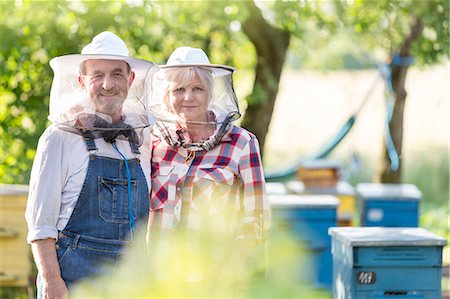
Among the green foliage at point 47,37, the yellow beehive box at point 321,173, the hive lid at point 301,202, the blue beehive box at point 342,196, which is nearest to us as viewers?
the hive lid at point 301,202

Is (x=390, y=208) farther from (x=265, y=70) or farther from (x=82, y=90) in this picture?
(x=82, y=90)

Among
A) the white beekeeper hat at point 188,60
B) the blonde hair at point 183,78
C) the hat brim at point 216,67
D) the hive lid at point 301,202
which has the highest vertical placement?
the white beekeeper hat at point 188,60

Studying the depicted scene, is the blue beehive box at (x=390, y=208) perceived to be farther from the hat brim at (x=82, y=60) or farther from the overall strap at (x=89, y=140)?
the overall strap at (x=89, y=140)

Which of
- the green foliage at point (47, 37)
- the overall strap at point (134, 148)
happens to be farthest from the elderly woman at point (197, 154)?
the green foliage at point (47, 37)

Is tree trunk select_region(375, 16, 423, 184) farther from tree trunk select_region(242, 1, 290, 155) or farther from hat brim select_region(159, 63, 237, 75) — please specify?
hat brim select_region(159, 63, 237, 75)

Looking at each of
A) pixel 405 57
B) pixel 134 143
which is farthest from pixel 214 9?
pixel 134 143

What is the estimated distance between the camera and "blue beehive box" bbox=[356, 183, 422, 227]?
5613 mm

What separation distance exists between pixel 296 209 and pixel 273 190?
69cm

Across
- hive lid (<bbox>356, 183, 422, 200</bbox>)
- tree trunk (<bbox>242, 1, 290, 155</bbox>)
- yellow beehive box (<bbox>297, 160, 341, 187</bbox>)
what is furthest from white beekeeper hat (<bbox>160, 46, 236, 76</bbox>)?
tree trunk (<bbox>242, 1, 290, 155</bbox>)

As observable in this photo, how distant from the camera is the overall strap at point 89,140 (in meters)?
2.39

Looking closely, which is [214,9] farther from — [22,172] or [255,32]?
[22,172]

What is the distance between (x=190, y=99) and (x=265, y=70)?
4.10 meters

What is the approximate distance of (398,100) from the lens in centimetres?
766

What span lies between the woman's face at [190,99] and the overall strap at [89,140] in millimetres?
340
